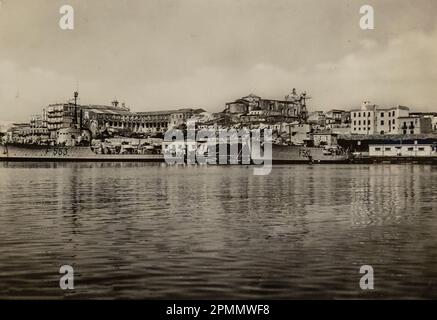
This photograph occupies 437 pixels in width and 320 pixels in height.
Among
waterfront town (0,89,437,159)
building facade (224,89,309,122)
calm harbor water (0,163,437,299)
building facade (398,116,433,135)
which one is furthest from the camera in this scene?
building facade (224,89,309,122)

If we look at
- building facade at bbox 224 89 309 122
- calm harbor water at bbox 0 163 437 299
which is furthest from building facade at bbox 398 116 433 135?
calm harbor water at bbox 0 163 437 299

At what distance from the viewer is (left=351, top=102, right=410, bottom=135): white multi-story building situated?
1211 inches

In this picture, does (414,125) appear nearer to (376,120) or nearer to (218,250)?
(376,120)

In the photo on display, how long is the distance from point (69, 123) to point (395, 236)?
39.7 metres

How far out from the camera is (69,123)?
146 feet

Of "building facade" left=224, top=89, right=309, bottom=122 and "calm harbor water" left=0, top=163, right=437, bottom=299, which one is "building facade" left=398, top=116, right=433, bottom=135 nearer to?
"building facade" left=224, top=89, right=309, bottom=122

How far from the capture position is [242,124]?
1839 inches

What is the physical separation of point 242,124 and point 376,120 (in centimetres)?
1317

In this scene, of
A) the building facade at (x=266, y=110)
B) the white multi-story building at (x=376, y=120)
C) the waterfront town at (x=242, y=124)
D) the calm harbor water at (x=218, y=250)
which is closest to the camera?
the calm harbor water at (x=218, y=250)

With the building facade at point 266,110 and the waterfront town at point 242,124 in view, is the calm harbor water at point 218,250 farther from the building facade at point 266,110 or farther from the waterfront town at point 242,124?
the building facade at point 266,110

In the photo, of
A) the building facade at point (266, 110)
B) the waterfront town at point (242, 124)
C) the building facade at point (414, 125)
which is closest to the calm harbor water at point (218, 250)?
the waterfront town at point (242, 124)

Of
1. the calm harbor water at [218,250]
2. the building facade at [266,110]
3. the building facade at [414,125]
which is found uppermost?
the building facade at [266,110]

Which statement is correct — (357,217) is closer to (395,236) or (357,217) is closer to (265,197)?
(395,236)

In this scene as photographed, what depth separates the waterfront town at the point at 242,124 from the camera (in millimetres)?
35094
